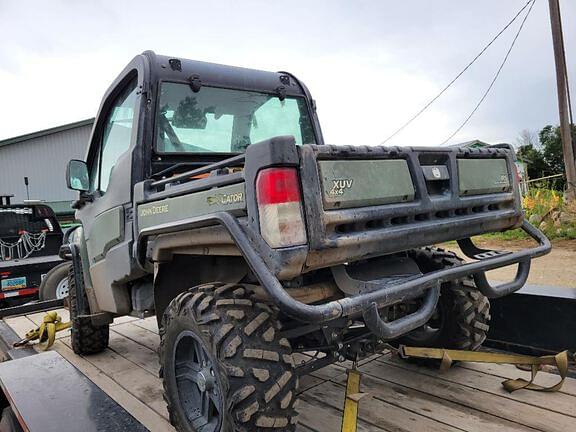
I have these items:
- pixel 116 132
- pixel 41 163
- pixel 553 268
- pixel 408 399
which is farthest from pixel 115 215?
pixel 41 163

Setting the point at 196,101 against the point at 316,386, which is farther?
the point at 196,101

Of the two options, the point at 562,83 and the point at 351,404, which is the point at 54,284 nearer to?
the point at 351,404

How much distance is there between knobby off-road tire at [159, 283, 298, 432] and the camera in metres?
1.92

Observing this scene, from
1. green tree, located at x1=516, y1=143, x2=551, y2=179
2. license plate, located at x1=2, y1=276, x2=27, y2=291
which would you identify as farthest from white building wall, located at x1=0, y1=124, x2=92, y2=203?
green tree, located at x1=516, y1=143, x2=551, y2=179

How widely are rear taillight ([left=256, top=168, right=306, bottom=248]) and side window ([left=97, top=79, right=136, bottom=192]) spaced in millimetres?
1757

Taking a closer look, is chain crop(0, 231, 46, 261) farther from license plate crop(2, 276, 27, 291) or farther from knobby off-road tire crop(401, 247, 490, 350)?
knobby off-road tire crop(401, 247, 490, 350)

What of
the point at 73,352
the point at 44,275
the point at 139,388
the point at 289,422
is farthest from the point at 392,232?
the point at 44,275

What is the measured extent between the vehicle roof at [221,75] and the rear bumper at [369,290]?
1226 mm

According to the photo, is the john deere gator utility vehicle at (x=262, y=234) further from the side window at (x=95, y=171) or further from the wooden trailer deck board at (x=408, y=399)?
the wooden trailer deck board at (x=408, y=399)

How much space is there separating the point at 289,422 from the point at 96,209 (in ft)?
7.96

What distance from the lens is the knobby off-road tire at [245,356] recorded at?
6.31 feet

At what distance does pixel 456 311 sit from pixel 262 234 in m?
1.75

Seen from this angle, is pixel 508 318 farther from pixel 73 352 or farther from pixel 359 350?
pixel 73 352

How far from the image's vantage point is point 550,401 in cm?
256
